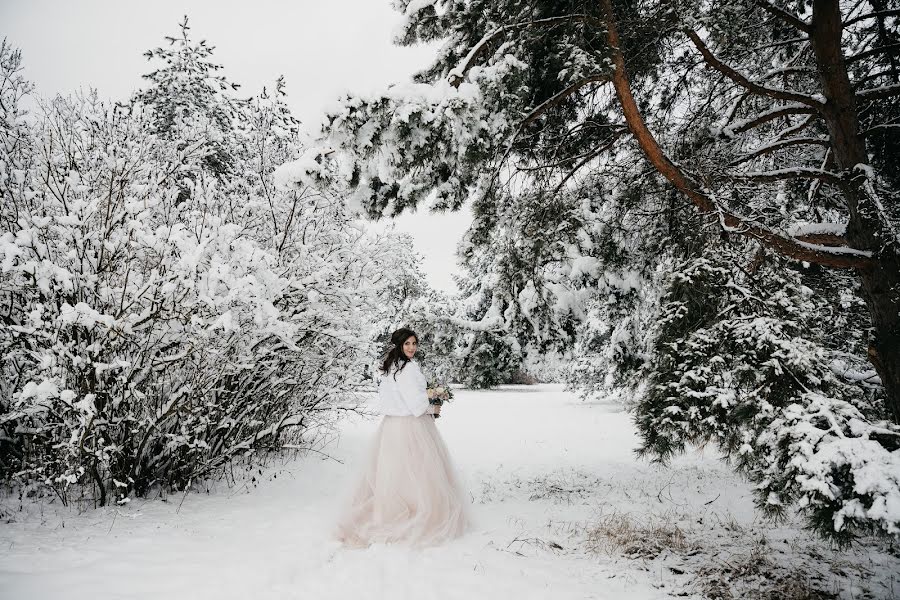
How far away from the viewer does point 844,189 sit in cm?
431

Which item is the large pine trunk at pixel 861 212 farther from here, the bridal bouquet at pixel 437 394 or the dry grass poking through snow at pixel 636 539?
the bridal bouquet at pixel 437 394

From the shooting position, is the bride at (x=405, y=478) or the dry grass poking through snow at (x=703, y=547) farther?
the bride at (x=405, y=478)

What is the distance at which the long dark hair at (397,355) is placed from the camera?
4898 millimetres

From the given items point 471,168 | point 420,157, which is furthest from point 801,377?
point 420,157

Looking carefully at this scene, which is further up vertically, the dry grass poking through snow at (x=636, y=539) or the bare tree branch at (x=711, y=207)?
the bare tree branch at (x=711, y=207)

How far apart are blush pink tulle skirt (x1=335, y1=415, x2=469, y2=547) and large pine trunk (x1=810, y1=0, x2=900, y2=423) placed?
12.5 ft

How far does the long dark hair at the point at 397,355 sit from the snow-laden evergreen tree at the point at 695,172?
1401 millimetres

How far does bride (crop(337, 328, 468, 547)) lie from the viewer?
4.20 m

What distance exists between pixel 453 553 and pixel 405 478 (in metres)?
0.85

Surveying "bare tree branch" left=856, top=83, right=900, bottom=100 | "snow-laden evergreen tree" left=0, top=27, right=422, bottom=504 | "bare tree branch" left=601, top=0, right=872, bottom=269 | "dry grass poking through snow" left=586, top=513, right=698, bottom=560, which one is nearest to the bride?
"snow-laden evergreen tree" left=0, top=27, right=422, bottom=504

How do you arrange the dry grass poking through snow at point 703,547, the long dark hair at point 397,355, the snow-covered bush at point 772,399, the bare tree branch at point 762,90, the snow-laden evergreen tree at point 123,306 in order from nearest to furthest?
the snow-covered bush at point 772,399 < the dry grass poking through snow at point 703,547 < the snow-laden evergreen tree at point 123,306 < the bare tree branch at point 762,90 < the long dark hair at point 397,355

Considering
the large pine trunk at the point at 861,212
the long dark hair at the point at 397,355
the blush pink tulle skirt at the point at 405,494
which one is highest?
the large pine trunk at the point at 861,212

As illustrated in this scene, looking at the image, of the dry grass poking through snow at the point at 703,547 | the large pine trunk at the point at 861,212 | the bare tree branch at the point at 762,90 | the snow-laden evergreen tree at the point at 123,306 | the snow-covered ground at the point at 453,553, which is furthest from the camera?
the bare tree branch at the point at 762,90

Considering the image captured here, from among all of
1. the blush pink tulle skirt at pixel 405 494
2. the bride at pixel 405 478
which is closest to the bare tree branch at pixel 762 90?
the bride at pixel 405 478
